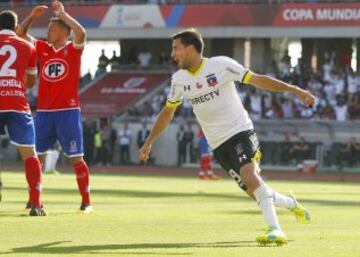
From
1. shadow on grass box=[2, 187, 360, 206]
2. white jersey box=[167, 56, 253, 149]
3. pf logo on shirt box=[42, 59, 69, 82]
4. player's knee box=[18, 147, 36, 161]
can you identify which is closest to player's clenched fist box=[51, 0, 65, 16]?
pf logo on shirt box=[42, 59, 69, 82]

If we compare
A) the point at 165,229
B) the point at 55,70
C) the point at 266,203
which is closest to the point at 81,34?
the point at 55,70

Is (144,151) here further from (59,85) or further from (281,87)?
(59,85)

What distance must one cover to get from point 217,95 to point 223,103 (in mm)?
101

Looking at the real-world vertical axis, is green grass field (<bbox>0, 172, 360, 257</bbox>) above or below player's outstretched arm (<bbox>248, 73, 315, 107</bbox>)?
below

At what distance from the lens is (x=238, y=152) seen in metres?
10.9

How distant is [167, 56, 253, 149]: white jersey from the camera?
1104 cm

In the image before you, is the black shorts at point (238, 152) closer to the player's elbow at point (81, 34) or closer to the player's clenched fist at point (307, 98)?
the player's clenched fist at point (307, 98)

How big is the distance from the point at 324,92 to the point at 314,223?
30.4 m

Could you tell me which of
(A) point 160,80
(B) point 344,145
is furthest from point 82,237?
(A) point 160,80

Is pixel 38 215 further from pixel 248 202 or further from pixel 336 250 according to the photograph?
pixel 248 202

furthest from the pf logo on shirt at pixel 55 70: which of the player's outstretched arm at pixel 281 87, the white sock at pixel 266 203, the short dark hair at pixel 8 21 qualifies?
the white sock at pixel 266 203

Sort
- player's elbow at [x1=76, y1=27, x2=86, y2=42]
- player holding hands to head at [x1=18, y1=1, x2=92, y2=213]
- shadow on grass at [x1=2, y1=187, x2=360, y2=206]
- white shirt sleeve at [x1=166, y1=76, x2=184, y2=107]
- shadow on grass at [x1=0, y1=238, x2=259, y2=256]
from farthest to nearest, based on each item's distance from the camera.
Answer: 1. shadow on grass at [x1=2, y1=187, x2=360, y2=206]
2. player holding hands to head at [x1=18, y1=1, x2=92, y2=213]
3. player's elbow at [x1=76, y1=27, x2=86, y2=42]
4. white shirt sleeve at [x1=166, y1=76, x2=184, y2=107]
5. shadow on grass at [x1=0, y1=238, x2=259, y2=256]

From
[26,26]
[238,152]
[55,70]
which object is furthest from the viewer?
[26,26]

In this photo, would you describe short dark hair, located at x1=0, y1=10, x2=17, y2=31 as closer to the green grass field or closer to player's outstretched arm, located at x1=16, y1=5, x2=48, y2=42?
player's outstretched arm, located at x1=16, y1=5, x2=48, y2=42
